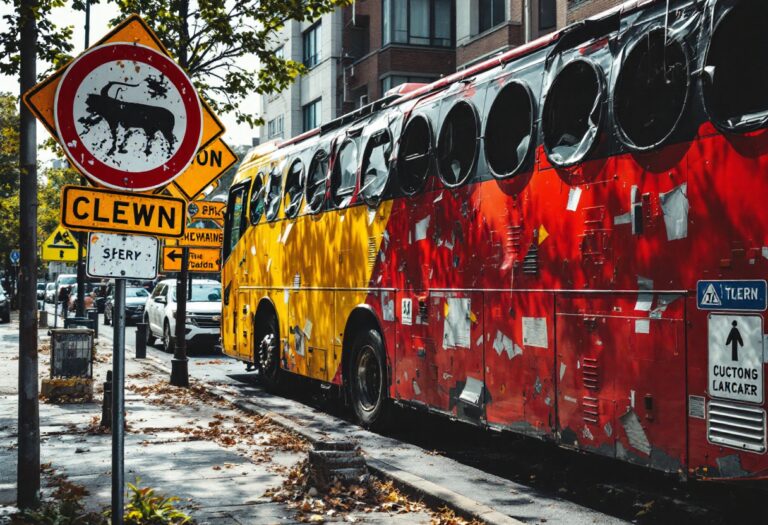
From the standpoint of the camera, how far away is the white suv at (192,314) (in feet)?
70.5

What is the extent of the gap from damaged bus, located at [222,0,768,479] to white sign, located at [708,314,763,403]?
0.01 meters

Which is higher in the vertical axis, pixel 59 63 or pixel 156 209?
pixel 59 63

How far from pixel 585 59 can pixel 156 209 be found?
10.8 ft

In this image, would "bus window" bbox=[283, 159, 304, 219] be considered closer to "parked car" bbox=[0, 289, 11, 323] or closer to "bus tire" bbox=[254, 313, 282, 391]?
"bus tire" bbox=[254, 313, 282, 391]

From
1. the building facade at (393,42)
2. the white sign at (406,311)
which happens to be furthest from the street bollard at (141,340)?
the white sign at (406,311)

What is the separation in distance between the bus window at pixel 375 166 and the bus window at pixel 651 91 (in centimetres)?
393

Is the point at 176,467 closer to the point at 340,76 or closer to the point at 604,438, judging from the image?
the point at 604,438

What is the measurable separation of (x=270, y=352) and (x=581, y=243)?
7.68 meters

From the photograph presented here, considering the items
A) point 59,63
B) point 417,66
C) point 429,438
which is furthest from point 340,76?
point 429,438

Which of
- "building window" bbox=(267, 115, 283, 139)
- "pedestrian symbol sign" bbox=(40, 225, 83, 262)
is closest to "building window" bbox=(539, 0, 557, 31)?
"pedestrian symbol sign" bbox=(40, 225, 83, 262)

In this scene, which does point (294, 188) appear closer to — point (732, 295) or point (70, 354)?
point (70, 354)

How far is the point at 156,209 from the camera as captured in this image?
5.21 m

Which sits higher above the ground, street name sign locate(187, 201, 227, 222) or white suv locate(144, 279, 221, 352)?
street name sign locate(187, 201, 227, 222)

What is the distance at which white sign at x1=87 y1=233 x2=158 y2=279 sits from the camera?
16.5 ft
